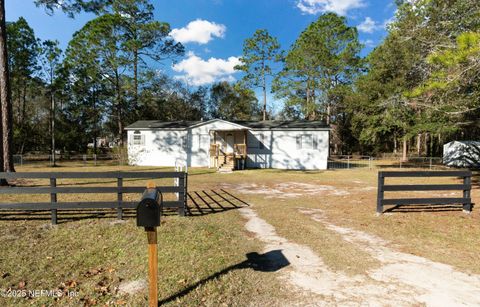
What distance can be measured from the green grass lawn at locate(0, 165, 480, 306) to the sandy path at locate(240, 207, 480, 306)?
0.22 metres

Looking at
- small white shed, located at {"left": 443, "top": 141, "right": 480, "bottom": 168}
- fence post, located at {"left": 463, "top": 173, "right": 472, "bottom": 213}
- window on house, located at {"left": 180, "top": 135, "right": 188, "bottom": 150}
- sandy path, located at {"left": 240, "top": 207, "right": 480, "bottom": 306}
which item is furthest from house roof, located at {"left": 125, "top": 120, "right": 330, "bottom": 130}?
sandy path, located at {"left": 240, "top": 207, "right": 480, "bottom": 306}

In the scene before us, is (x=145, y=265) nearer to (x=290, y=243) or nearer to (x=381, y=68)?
(x=290, y=243)

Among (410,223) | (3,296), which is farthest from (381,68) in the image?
(3,296)

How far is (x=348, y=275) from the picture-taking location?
11.8 feet

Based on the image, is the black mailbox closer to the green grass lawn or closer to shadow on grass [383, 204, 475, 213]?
the green grass lawn

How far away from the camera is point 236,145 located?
→ 2080 cm

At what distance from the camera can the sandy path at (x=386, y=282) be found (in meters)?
3.01

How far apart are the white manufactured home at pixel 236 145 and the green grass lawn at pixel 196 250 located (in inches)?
531

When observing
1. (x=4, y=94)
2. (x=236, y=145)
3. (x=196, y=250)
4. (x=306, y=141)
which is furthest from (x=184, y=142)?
(x=196, y=250)

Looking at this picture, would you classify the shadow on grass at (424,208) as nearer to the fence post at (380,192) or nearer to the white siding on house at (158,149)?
the fence post at (380,192)

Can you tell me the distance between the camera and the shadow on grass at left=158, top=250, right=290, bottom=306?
3311 mm

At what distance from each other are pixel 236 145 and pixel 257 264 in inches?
670

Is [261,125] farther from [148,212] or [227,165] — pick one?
[148,212]

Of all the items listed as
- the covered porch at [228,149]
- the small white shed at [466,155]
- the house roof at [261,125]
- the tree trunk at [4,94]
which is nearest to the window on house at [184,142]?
the house roof at [261,125]
